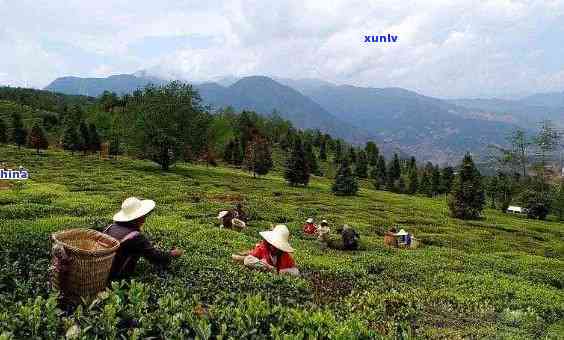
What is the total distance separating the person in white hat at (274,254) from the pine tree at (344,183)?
53122 millimetres

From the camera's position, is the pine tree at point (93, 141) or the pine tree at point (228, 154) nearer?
the pine tree at point (93, 141)

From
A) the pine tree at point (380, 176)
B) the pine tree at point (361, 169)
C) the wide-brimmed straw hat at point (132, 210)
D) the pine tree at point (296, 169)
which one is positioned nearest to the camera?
the wide-brimmed straw hat at point (132, 210)

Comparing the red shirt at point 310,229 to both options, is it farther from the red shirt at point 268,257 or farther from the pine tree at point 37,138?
the pine tree at point 37,138

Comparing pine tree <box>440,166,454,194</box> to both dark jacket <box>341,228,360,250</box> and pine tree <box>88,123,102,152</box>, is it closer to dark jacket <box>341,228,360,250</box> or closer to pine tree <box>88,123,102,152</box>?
pine tree <box>88,123,102,152</box>

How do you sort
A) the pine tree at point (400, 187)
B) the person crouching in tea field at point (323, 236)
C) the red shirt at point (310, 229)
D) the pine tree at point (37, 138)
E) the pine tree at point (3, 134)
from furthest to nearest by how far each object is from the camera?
the pine tree at point (400, 187) → the pine tree at point (3, 134) → the pine tree at point (37, 138) → the red shirt at point (310, 229) → the person crouching in tea field at point (323, 236)

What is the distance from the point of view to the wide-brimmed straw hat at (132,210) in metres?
9.32

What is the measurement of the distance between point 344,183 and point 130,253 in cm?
5742

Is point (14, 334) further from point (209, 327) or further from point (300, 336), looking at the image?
point (300, 336)

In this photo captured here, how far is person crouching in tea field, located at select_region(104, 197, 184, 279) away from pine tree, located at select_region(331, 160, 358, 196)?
5582cm

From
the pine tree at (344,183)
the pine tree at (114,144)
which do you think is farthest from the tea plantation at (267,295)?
the pine tree at (114,144)

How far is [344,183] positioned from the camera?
65.1 metres

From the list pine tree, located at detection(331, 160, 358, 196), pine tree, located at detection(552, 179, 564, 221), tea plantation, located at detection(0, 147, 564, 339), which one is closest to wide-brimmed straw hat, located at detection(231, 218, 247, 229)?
tea plantation, located at detection(0, 147, 564, 339)

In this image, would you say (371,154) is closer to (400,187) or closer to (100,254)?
(400,187)

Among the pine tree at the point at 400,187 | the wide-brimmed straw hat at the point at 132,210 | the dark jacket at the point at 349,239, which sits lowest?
the pine tree at the point at 400,187
